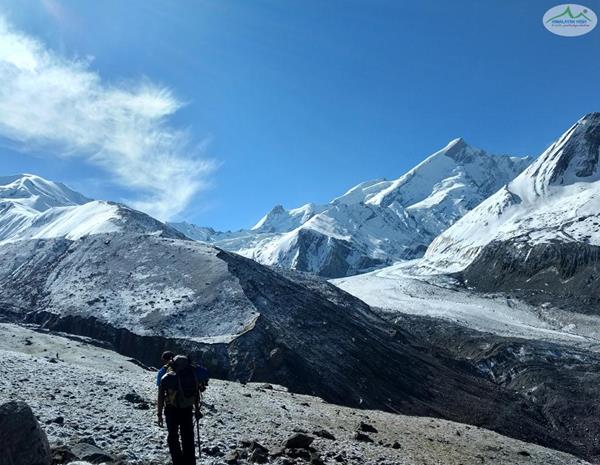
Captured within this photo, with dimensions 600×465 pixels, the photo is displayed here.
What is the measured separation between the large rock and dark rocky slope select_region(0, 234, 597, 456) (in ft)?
169

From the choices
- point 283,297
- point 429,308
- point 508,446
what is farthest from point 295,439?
point 429,308

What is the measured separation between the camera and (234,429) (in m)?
23.5

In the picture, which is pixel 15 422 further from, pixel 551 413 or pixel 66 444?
pixel 551 413

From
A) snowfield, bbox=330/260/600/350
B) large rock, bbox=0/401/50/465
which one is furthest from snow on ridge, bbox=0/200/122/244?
large rock, bbox=0/401/50/465

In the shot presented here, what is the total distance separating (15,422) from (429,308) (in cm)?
15653

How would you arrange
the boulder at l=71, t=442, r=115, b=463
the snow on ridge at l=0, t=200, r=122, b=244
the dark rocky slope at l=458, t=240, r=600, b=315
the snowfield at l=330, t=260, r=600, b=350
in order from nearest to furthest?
the boulder at l=71, t=442, r=115, b=463 → the snow on ridge at l=0, t=200, r=122, b=244 → the snowfield at l=330, t=260, r=600, b=350 → the dark rocky slope at l=458, t=240, r=600, b=315

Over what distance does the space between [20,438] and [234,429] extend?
11239mm

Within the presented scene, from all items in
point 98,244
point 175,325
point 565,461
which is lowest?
point 565,461

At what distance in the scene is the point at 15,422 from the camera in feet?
43.6

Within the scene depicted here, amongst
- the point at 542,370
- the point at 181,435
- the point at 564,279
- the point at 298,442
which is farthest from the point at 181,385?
the point at 564,279

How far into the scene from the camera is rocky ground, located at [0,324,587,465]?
18922 mm

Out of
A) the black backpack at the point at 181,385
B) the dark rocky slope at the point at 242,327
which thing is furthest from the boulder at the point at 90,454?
the dark rocky slope at the point at 242,327

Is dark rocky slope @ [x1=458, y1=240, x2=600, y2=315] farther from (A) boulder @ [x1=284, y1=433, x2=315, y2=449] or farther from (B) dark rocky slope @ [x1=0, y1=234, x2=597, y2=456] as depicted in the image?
(A) boulder @ [x1=284, y1=433, x2=315, y2=449]

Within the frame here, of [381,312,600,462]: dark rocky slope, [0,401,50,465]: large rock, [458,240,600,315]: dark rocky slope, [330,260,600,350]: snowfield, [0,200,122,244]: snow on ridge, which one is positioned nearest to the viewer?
[0,401,50,465]: large rock
